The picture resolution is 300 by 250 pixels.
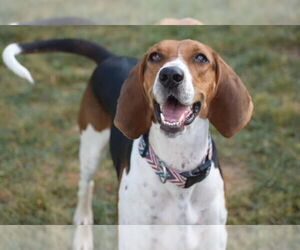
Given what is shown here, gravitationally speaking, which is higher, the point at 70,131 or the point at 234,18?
the point at 234,18

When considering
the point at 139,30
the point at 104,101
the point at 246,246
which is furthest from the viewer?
the point at 139,30

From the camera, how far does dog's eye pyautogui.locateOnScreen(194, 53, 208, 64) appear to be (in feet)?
11.1

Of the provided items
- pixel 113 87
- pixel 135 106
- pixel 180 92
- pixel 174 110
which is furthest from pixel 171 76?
pixel 113 87

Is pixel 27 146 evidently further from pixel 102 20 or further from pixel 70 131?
pixel 102 20

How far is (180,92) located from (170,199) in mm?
691

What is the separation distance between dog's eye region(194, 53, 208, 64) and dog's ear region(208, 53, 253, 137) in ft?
0.37

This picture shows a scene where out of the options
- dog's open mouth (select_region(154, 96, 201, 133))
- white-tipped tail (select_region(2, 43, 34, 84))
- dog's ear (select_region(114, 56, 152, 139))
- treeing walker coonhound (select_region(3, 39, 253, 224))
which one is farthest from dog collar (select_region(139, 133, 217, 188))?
white-tipped tail (select_region(2, 43, 34, 84))

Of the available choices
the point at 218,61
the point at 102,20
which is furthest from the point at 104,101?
the point at 102,20

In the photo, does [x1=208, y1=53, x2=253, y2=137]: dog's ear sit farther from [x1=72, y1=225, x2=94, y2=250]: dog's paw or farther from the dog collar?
[x1=72, y1=225, x2=94, y2=250]: dog's paw

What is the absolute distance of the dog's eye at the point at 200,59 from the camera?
11.1 ft

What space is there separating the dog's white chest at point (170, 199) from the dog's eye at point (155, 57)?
54cm

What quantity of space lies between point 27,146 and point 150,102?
9.22 feet

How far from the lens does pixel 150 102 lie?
3.49 m

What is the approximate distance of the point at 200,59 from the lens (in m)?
3.41
